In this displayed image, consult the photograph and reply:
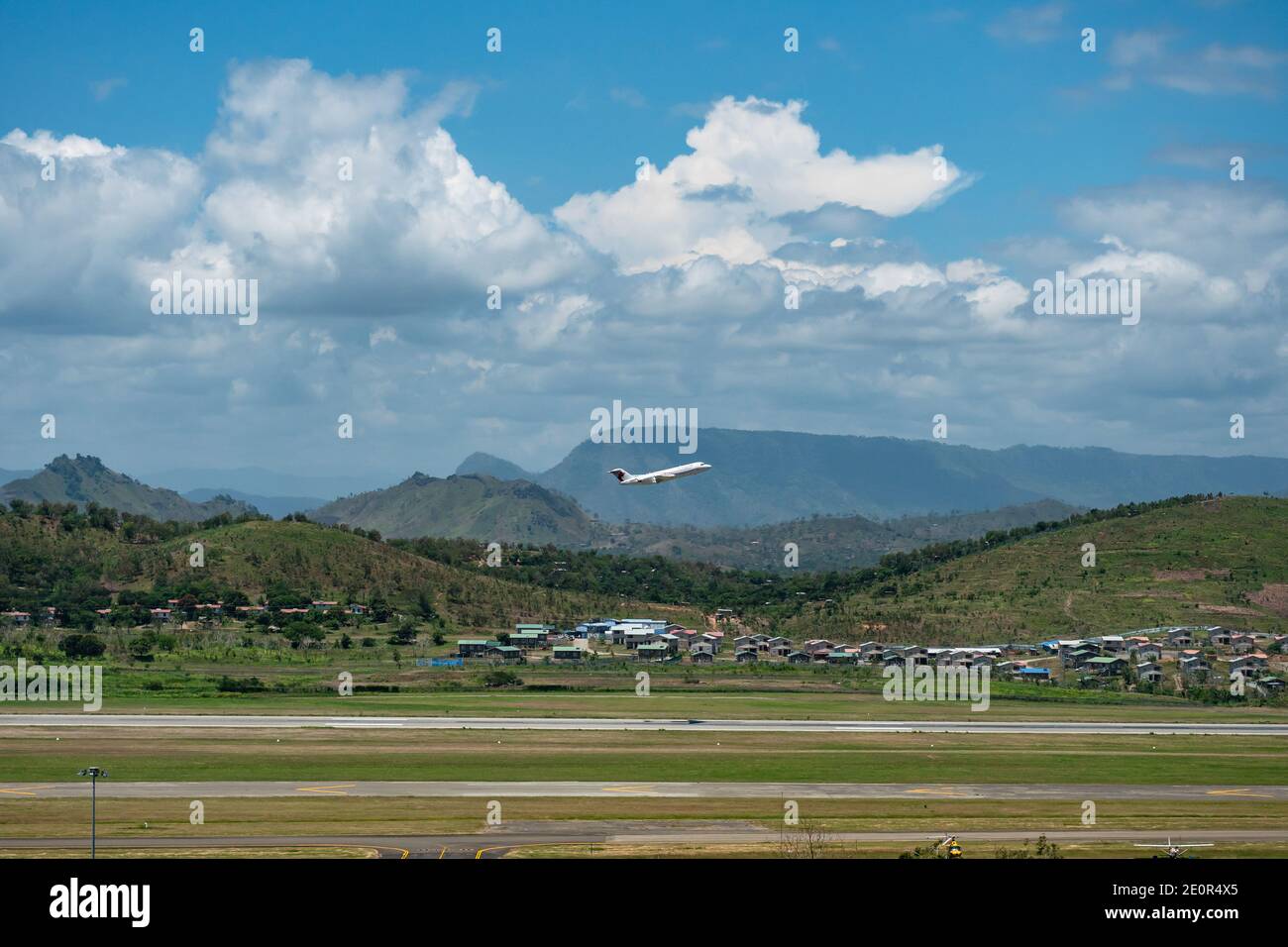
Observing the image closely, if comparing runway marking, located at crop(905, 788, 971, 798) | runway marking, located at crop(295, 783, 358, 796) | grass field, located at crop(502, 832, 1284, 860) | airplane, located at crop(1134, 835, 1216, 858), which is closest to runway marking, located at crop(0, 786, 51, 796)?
runway marking, located at crop(295, 783, 358, 796)

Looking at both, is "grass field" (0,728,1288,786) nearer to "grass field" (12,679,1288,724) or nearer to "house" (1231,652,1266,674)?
"grass field" (12,679,1288,724)

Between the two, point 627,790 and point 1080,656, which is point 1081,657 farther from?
point 627,790

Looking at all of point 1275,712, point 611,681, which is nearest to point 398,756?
point 611,681

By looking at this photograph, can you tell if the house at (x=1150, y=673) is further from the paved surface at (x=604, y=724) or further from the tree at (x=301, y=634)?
the tree at (x=301, y=634)
